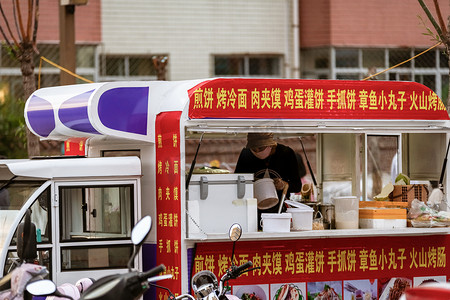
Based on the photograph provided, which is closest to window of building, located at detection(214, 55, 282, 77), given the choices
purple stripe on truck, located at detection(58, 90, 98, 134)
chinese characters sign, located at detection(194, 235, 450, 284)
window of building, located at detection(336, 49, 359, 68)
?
window of building, located at detection(336, 49, 359, 68)

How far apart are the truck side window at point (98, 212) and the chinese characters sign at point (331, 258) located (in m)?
0.67

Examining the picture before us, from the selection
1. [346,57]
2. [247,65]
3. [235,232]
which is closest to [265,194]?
[235,232]

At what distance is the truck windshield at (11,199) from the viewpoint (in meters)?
7.38

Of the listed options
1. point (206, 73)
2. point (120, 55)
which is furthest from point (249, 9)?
point (120, 55)

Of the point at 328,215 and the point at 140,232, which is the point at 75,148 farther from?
the point at 140,232

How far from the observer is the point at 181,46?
1944cm

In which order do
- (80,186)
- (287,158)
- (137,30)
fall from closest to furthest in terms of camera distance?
(80,186) < (287,158) < (137,30)

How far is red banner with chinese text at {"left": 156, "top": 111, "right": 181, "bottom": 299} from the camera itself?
7.50 metres

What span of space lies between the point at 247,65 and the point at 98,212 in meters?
12.7

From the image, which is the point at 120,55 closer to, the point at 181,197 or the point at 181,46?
the point at 181,46

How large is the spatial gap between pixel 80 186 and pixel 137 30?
39.7ft

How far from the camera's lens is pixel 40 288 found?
5105 millimetres

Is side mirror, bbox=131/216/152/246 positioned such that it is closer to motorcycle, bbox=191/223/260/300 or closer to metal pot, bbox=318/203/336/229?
motorcycle, bbox=191/223/260/300

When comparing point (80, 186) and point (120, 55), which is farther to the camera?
point (120, 55)
